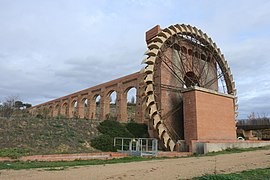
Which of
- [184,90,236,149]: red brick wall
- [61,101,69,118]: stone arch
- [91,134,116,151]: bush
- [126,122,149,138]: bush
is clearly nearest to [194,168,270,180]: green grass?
[184,90,236,149]: red brick wall

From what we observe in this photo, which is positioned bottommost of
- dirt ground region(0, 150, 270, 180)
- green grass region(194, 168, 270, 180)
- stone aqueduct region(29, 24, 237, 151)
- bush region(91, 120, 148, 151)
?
dirt ground region(0, 150, 270, 180)

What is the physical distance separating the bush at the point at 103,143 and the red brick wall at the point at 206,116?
5.05 m

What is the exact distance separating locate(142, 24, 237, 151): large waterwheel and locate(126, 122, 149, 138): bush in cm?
193

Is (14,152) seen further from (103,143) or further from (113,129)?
(113,129)

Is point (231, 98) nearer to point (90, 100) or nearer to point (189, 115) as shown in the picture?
point (189, 115)

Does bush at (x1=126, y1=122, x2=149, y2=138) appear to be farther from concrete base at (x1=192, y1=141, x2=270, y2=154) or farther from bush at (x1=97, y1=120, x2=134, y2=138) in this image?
concrete base at (x1=192, y1=141, x2=270, y2=154)

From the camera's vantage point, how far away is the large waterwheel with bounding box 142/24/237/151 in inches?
643

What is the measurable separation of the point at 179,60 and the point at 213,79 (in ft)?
17.6

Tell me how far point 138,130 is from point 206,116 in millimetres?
5856

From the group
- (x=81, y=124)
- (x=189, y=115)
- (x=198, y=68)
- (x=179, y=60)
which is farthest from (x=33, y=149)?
(x=198, y=68)

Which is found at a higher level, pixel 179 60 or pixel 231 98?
pixel 179 60

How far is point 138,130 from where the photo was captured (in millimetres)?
20375

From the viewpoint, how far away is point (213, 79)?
23.5 m

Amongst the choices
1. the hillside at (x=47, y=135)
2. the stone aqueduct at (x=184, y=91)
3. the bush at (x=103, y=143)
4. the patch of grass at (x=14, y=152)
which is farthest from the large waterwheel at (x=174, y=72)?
the patch of grass at (x=14, y=152)
